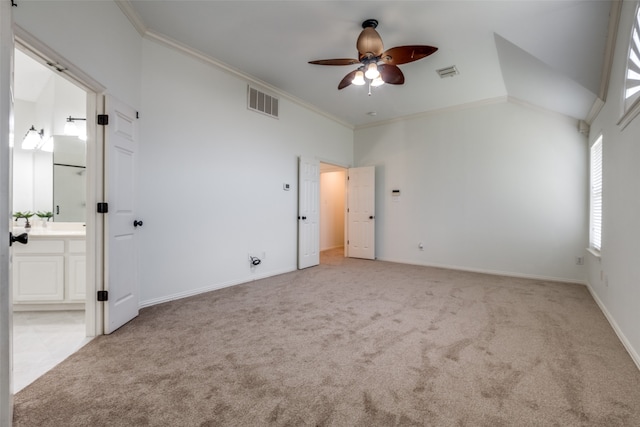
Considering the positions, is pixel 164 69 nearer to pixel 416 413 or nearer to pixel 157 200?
pixel 157 200

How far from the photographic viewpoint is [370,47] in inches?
108

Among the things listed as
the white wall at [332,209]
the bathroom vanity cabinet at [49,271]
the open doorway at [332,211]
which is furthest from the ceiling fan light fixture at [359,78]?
the white wall at [332,209]

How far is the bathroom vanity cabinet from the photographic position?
292 centimetres

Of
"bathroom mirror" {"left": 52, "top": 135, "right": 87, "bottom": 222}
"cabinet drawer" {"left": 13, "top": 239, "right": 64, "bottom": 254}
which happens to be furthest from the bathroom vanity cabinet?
"bathroom mirror" {"left": 52, "top": 135, "right": 87, "bottom": 222}

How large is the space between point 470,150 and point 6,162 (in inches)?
230

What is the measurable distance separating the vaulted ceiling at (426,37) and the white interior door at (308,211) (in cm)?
158

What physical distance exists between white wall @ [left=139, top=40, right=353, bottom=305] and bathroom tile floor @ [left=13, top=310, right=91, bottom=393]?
0.68 m

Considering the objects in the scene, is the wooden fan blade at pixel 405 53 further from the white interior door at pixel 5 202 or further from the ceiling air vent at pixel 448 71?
the white interior door at pixel 5 202

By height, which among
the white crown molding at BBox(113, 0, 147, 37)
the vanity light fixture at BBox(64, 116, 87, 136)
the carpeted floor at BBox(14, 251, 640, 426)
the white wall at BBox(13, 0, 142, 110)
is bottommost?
the carpeted floor at BBox(14, 251, 640, 426)

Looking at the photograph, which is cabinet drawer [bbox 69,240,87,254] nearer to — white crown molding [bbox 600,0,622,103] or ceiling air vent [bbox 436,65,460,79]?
ceiling air vent [bbox 436,65,460,79]

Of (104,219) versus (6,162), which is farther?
(104,219)

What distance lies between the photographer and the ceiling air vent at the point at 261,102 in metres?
4.27

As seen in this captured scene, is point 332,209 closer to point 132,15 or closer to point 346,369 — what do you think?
point 132,15

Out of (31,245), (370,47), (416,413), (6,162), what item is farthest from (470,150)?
(31,245)
